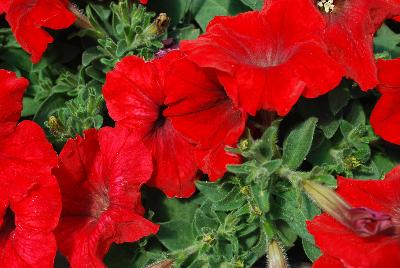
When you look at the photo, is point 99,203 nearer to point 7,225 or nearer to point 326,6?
point 7,225

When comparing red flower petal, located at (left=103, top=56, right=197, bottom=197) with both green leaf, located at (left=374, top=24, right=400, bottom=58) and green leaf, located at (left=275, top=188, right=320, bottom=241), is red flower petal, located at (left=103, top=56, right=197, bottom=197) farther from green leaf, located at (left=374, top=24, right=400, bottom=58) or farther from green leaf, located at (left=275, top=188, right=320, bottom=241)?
green leaf, located at (left=374, top=24, right=400, bottom=58)

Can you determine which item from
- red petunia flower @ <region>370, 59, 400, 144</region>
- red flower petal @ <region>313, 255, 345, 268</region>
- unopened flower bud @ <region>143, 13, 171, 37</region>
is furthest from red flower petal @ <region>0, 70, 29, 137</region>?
red petunia flower @ <region>370, 59, 400, 144</region>

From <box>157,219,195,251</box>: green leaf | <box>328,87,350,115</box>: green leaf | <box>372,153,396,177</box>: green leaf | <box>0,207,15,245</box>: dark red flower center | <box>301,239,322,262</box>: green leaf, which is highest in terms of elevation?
<box>328,87,350,115</box>: green leaf

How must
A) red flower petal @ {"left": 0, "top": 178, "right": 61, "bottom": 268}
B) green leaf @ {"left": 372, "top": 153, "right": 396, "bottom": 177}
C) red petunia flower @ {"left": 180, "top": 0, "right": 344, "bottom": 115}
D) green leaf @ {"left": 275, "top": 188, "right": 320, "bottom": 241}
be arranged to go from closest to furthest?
red petunia flower @ {"left": 180, "top": 0, "right": 344, "bottom": 115} → red flower petal @ {"left": 0, "top": 178, "right": 61, "bottom": 268} → green leaf @ {"left": 275, "top": 188, "right": 320, "bottom": 241} → green leaf @ {"left": 372, "top": 153, "right": 396, "bottom": 177}

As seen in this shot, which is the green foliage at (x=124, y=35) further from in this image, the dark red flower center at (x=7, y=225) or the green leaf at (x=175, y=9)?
the dark red flower center at (x=7, y=225)

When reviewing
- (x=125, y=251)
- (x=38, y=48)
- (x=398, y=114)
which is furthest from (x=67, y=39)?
(x=398, y=114)

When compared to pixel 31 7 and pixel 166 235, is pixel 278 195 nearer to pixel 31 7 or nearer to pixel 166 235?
pixel 166 235
